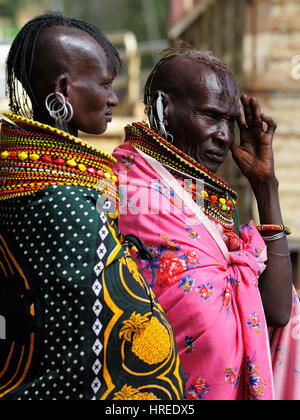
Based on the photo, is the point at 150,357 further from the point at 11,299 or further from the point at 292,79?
the point at 292,79

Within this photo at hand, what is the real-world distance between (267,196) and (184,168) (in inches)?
16.3

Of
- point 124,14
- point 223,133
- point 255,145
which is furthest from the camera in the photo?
point 124,14

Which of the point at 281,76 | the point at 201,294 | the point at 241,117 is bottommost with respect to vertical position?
the point at 201,294

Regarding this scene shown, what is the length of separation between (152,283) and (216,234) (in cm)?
33

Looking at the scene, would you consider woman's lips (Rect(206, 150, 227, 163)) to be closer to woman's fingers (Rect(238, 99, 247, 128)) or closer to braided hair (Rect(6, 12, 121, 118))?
woman's fingers (Rect(238, 99, 247, 128))

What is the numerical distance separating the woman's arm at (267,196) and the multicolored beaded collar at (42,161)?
913 mm

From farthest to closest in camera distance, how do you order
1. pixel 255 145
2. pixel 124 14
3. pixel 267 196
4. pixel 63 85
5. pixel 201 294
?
pixel 124 14
pixel 255 145
pixel 267 196
pixel 201 294
pixel 63 85

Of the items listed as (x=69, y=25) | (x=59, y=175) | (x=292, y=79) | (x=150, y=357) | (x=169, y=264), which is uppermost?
(x=292, y=79)

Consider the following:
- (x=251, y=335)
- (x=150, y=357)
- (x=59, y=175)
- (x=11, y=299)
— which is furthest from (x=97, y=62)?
(x=251, y=335)

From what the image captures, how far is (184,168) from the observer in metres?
2.23

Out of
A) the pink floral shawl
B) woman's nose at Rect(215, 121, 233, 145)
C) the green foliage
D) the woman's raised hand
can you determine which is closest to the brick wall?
the woman's raised hand

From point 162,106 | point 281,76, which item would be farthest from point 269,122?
point 281,76

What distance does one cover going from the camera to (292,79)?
6281 mm

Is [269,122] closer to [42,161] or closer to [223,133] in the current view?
[223,133]
